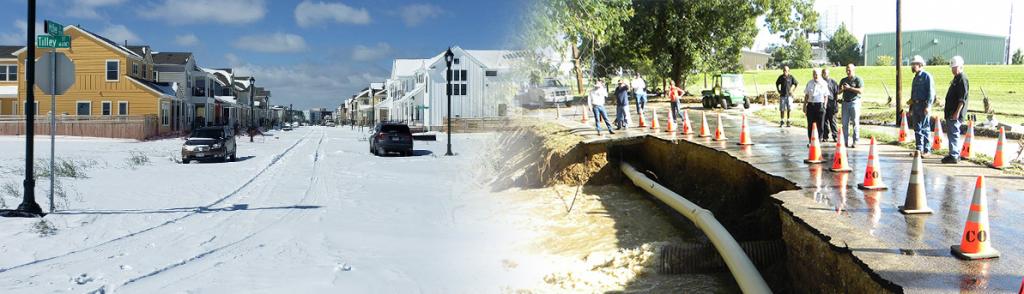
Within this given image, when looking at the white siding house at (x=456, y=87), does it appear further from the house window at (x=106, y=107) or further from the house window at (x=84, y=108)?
the house window at (x=84, y=108)

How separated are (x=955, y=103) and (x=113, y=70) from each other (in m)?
44.1

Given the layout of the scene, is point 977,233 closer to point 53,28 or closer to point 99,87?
point 53,28

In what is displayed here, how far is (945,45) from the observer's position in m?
112

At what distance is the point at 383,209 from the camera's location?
11719mm

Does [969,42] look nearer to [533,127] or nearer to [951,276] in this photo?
[533,127]

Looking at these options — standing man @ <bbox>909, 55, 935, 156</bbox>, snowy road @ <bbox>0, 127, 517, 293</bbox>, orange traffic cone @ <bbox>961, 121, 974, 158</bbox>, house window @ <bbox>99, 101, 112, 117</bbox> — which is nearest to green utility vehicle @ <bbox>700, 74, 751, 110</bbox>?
orange traffic cone @ <bbox>961, 121, 974, 158</bbox>

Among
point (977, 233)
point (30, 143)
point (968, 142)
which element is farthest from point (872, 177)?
point (30, 143)

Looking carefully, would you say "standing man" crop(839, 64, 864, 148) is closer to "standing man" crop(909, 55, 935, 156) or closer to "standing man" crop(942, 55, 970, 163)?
"standing man" crop(909, 55, 935, 156)

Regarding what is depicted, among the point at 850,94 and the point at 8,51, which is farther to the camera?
the point at 8,51

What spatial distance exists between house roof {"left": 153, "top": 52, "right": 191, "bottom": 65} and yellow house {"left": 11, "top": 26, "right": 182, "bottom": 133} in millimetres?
8050

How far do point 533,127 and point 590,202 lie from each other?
11.3 ft

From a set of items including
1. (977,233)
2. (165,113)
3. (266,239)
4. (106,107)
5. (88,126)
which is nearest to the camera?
(977,233)

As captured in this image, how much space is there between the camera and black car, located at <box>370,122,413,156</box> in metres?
27.4

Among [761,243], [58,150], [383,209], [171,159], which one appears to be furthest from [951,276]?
[58,150]
